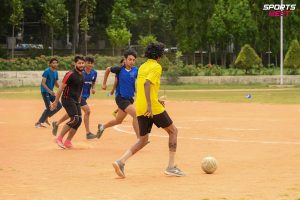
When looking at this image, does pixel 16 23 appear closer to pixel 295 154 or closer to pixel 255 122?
pixel 255 122

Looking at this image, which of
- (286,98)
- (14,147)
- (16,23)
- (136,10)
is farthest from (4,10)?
(14,147)

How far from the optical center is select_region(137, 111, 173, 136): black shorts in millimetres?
12477

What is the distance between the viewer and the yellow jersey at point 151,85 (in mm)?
12297

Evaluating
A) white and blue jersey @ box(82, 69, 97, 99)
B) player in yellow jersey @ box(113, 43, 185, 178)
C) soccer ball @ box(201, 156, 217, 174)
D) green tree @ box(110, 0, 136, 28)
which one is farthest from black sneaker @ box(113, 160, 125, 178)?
green tree @ box(110, 0, 136, 28)

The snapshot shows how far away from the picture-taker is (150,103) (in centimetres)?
1230

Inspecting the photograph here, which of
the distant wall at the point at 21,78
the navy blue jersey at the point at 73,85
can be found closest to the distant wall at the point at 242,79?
the distant wall at the point at 21,78

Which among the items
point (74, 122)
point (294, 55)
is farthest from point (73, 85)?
point (294, 55)

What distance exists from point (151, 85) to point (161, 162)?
8.62 feet

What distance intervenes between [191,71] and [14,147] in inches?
1531

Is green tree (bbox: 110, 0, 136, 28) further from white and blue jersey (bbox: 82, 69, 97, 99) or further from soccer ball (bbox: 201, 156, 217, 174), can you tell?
soccer ball (bbox: 201, 156, 217, 174)

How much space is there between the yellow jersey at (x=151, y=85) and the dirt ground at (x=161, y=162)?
105cm

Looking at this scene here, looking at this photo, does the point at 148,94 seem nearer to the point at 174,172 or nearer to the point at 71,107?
the point at 174,172

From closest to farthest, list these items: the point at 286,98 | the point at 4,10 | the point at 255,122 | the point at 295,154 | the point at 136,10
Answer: the point at 295,154
the point at 255,122
the point at 286,98
the point at 4,10
the point at 136,10

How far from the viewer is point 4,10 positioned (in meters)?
70.2
